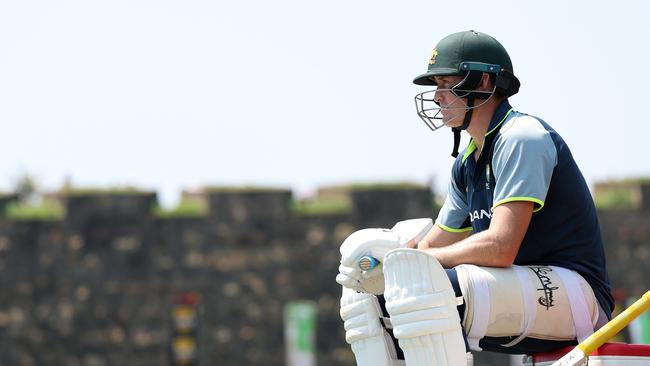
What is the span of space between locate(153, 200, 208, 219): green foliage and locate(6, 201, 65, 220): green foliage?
39.9 inches

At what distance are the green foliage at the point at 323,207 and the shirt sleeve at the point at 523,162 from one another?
10.5 m

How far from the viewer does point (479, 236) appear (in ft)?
15.8

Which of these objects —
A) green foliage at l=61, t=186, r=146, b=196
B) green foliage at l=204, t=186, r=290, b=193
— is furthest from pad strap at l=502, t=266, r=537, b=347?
green foliage at l=204, t=186, r=290, b=193

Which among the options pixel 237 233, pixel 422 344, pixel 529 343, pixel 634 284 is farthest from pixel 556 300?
pixel 634 284

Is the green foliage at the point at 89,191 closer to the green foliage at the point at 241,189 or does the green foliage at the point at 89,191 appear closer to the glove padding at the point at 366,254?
the green foliage at the point at 241,189

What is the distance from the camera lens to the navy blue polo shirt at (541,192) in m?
4.86

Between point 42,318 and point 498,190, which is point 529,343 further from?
point 42,318

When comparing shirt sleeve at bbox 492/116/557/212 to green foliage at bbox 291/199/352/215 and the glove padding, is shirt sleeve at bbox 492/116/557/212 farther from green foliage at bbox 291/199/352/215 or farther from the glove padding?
green foliage at bbox 291/199/352/215

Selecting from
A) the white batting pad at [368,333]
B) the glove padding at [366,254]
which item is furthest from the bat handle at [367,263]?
the white batting pad at [368,333]

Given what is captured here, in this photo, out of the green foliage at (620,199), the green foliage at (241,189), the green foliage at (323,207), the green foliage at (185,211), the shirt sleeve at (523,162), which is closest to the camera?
the shirt sleeve at (523,162)

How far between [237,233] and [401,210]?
1772 millimetres

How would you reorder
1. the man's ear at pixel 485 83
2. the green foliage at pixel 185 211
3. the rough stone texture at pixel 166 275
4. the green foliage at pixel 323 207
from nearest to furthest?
1. the man's ear at pixel 485 83
2. the rough stone texture at pixel 166 275
3. the green foliage at pixel 185 211
4. the green foliage at pixel 323 207

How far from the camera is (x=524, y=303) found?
4.77 metres

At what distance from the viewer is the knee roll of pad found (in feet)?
15.5
